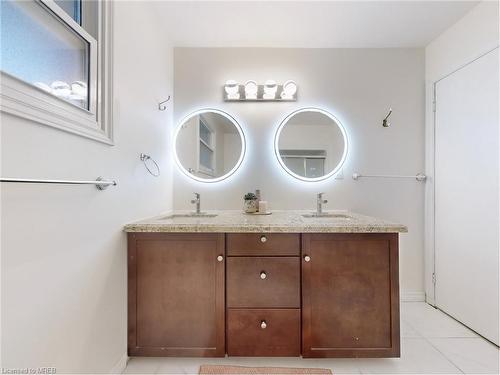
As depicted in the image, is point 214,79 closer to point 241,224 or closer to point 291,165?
point 291,165

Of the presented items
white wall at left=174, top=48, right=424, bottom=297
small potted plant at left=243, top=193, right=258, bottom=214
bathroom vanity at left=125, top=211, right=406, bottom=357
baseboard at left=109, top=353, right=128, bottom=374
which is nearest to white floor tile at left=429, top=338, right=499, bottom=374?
bathroom vanity at left=125, top=211, right=406, bottom=357

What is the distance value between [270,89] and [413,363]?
2171 mm

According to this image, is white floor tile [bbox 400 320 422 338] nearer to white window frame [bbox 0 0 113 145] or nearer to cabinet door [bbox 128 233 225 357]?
cabinet door [bbox 128 233 225 357]

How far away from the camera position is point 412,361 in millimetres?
1510

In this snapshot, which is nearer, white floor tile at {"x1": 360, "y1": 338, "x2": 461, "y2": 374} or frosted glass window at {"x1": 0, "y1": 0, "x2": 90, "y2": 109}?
frosted glass window at {"x1": 0, "y1": 0, "x2": 90, "y2": 109}

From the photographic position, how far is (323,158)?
88.3 inches

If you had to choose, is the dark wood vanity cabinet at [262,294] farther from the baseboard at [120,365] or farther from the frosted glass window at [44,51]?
the frosted glass window at [44,51]

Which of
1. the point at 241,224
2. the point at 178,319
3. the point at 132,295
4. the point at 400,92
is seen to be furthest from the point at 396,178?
the point at 132,295

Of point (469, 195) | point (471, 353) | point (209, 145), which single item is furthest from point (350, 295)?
point (209, 145)

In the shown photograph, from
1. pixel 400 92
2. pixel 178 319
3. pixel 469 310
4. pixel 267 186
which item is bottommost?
pixel 469 310

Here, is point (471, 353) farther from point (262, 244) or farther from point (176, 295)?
point (176, 295)

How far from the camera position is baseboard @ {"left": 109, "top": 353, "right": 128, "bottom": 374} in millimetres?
1341

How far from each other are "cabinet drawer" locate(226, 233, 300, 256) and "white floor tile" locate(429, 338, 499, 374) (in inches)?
46.4

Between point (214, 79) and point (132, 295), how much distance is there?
5.96 ft
